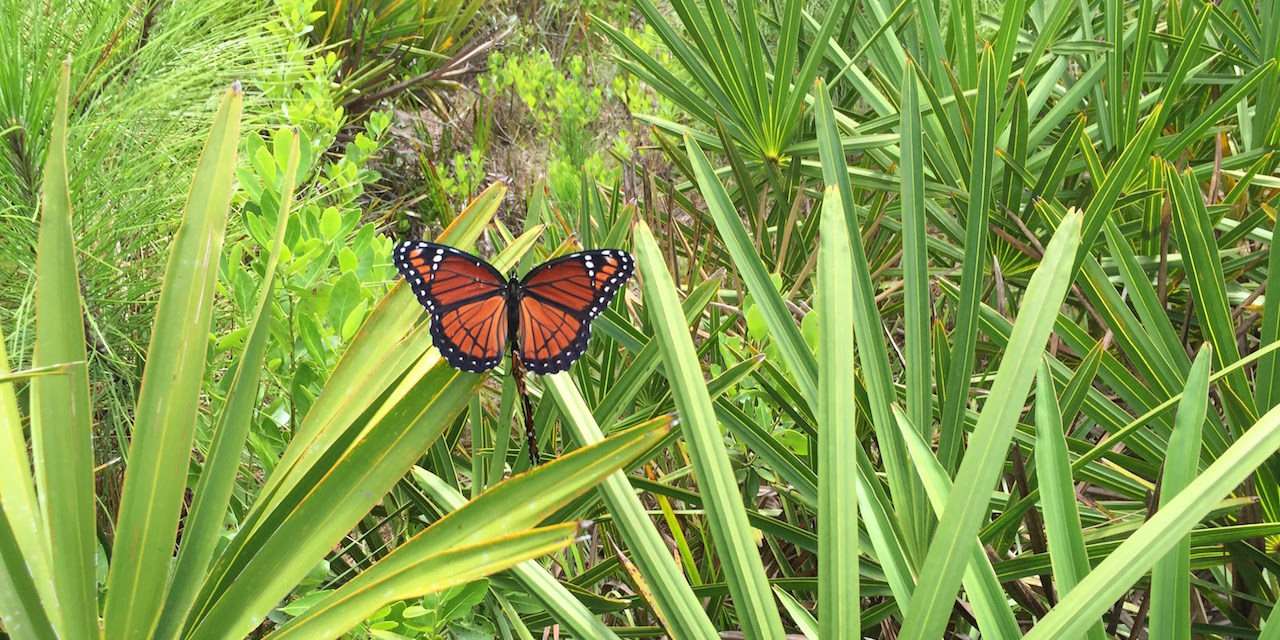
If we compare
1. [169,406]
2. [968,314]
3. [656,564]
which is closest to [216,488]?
[169,406]

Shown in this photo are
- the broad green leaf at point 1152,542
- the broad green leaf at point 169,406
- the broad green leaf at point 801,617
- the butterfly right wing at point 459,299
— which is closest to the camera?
the broad green leaf at point 1152,542

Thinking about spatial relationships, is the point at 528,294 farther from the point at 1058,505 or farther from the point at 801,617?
the point at 1058,505

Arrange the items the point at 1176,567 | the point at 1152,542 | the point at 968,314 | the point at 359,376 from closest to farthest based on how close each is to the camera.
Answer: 1. the point at 1152,542
2. the point at 1176,567
3. the point at 359,376
4. the point at 968,314

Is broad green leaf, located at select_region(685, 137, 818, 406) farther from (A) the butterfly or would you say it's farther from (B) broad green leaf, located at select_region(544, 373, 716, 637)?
(B) broad green leaf, located at select_region(544, 373, 716, 637)

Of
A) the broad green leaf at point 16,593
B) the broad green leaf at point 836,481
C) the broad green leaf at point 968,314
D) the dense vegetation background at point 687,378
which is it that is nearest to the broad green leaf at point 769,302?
the dense vegetation background at point 687,378

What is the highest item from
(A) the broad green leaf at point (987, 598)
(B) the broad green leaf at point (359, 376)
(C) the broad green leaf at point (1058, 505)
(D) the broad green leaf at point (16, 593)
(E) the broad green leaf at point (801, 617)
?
(B) the broad green leaf at point (359, 376)

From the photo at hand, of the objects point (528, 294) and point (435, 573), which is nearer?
point (435, 573)

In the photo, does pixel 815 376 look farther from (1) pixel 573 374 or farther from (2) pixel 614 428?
(1) pixel 573 374

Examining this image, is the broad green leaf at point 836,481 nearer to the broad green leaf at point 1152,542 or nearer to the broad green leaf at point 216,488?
the broad green leaf at point 1152,542
